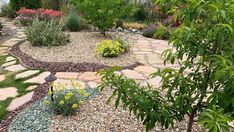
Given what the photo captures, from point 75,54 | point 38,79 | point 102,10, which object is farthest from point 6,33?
point 38,79

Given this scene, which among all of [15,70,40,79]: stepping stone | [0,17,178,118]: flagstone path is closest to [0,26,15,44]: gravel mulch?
[0,17,178,118]: flagstone path

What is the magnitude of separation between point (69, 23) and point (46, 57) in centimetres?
Answer: 298

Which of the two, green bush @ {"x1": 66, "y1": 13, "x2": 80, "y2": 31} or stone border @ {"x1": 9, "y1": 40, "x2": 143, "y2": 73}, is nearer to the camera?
stone border @ {"x1": 9, "y1": 40, "x2": 143, "y2": 73}

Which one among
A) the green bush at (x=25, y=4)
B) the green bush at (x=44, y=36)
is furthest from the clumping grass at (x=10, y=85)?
the green bush at (x=25, y=4)

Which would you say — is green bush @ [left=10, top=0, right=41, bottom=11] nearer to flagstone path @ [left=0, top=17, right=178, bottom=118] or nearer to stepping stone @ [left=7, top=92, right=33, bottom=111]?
flagstone path @ [left=0, top=17, right=178, bottom=118]

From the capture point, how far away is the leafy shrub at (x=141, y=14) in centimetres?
1088

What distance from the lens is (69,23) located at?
8.54 meters

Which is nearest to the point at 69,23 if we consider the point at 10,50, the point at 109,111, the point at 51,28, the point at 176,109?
the point at 51,28

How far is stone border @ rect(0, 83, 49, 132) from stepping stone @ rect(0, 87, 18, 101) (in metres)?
0.29

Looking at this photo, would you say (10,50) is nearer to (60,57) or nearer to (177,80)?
(60,57)

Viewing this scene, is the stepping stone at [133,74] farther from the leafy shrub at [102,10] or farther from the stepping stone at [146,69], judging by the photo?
the leafy shrub at [102,10]

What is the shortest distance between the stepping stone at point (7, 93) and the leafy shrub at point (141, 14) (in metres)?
7.36

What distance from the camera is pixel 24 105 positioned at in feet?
12.2

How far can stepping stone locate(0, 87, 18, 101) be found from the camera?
4.00 m
